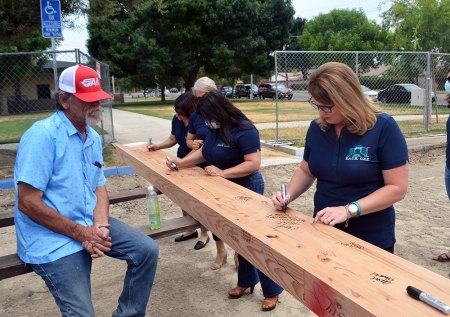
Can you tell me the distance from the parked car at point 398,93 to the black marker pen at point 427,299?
17.9 metres

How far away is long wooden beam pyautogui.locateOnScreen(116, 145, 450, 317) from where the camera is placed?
1.50 m

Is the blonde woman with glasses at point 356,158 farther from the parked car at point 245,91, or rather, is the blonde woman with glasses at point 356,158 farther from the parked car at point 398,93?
the parked car at point 245,91

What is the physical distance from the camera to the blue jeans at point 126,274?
2309 mm

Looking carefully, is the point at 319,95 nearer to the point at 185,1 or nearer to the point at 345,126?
the point at 345,126

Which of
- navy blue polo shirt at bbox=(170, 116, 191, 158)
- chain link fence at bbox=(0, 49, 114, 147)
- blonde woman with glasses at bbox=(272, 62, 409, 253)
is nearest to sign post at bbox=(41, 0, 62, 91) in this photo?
navy blue polo shirt at bbox=(170, 116, 191, 158)

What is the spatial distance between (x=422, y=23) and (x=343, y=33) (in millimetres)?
42105

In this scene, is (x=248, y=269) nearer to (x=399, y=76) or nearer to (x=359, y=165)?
(x=359, y=165)

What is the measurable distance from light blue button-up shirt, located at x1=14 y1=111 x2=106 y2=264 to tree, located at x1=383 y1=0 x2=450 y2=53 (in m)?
17.4

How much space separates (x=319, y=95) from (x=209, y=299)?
2.10 meters

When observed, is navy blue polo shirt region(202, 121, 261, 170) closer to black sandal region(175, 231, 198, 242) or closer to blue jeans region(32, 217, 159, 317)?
blue jeans region(32, 217, 159, 317)

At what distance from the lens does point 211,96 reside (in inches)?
136

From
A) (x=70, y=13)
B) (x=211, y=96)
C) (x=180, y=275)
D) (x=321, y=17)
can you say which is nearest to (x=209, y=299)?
(x=180, y=275)
